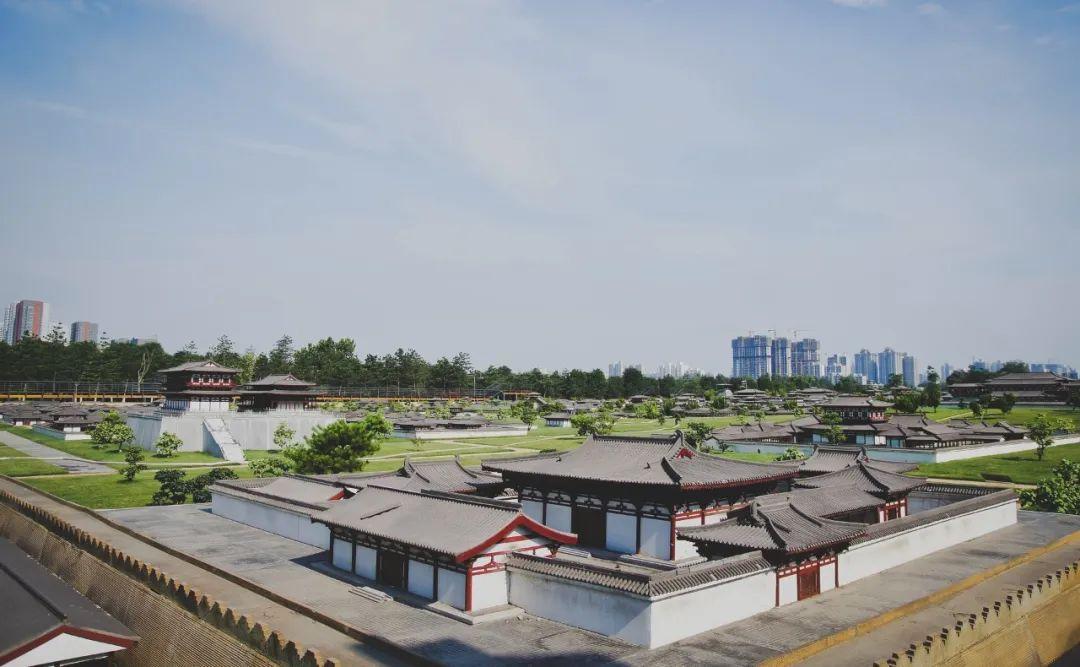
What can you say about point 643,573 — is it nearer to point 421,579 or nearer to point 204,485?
point 421,579

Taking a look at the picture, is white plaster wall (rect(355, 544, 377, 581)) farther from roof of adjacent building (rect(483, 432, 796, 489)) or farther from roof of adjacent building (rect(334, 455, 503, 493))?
roof of adjacent building (rect(483, 432, 796, 489))

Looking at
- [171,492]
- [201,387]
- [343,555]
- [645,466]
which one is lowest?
[171,492]

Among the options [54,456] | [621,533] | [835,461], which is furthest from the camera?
[54,456]

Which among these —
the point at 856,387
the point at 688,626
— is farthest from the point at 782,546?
the point at 856,387

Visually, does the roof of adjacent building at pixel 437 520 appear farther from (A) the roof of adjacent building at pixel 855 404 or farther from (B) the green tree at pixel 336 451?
(A) the roof of adjacent building at pixel 855 404

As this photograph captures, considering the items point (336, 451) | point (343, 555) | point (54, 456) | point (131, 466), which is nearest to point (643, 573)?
point (343, 555)
